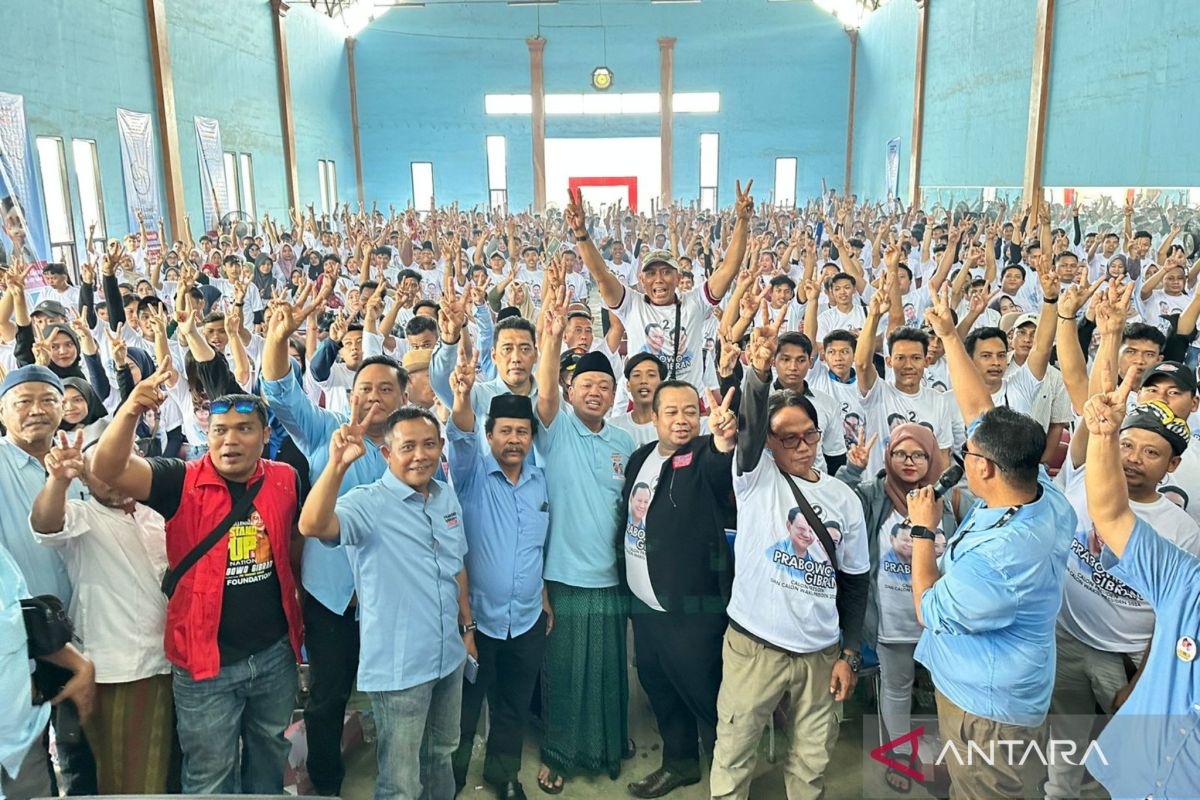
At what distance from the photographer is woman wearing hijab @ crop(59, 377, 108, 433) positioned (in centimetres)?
359

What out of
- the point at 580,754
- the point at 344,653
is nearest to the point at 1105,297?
the point at 580,754

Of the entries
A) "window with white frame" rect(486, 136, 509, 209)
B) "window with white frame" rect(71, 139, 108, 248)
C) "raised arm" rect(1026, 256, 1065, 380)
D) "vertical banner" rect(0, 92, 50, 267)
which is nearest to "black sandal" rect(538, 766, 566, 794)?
"raised arm" rect(1026, 256, 1065, 380)

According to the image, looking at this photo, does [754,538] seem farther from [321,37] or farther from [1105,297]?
[321,37]

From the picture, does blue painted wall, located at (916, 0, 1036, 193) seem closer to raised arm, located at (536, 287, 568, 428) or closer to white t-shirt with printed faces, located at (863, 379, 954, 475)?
white t-shirt with printed faces, located at (863, 379, 954, 475)

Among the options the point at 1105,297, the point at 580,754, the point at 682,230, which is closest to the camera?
the point at 1105,297

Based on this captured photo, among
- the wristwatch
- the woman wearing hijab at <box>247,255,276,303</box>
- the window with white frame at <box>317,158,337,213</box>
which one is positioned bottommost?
the wristwatch

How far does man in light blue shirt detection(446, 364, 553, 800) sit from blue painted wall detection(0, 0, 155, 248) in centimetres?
1079

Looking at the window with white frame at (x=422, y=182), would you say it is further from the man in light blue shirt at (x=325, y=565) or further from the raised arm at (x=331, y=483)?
the raised arm at (x=331, y=483)

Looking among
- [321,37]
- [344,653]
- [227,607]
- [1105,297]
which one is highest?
[321,37]

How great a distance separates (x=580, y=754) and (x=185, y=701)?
1512 millimetres

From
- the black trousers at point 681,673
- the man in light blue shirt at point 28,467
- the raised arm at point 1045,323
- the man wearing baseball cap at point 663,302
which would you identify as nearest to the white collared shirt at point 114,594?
the man in light blue shirt at point 28,467

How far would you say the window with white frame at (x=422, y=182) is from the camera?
26.5m

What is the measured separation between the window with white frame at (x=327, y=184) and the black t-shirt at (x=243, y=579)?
22.1 meters

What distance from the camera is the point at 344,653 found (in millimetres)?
3045
